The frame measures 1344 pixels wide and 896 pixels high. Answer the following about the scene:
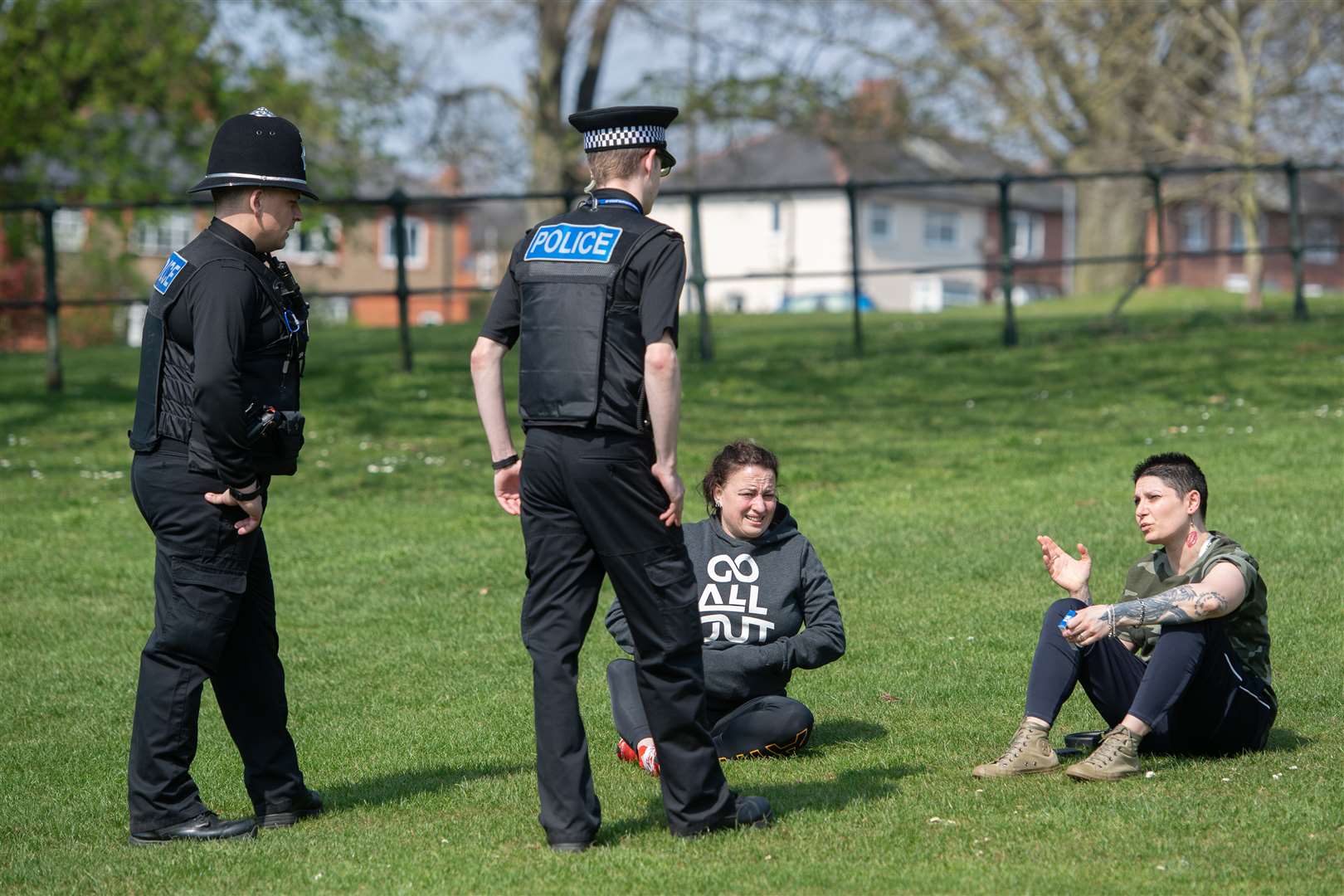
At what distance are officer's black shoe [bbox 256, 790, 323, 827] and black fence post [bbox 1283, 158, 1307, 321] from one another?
14705mm

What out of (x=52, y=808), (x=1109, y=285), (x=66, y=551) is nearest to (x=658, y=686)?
(x=52, y=808)

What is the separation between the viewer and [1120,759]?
195 inches

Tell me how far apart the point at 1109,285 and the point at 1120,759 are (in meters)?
28.9

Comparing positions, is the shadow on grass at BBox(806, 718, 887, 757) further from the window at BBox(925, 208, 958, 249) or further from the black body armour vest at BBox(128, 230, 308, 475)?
the window at BBox(925, 208, 958, 249)

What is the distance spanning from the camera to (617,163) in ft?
14.5

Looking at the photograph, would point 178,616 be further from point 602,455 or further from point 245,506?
point 602,455

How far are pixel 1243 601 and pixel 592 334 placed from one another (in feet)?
7.62

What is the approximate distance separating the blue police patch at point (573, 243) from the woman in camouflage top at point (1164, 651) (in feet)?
5.93

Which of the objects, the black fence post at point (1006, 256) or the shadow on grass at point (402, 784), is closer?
the shadow on grass at point (402, 784)

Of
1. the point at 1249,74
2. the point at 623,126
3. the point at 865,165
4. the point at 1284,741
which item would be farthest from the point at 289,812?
the point at 865,165

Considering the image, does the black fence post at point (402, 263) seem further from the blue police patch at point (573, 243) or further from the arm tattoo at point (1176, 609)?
the arm tattoo at point (1176, 609)

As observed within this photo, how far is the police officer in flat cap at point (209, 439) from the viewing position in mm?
4594

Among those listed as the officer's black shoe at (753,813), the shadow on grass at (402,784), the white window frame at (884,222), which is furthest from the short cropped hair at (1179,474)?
the white window frame at (884,222)

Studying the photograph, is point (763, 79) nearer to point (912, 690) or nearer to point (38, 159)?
point (38, 159)
